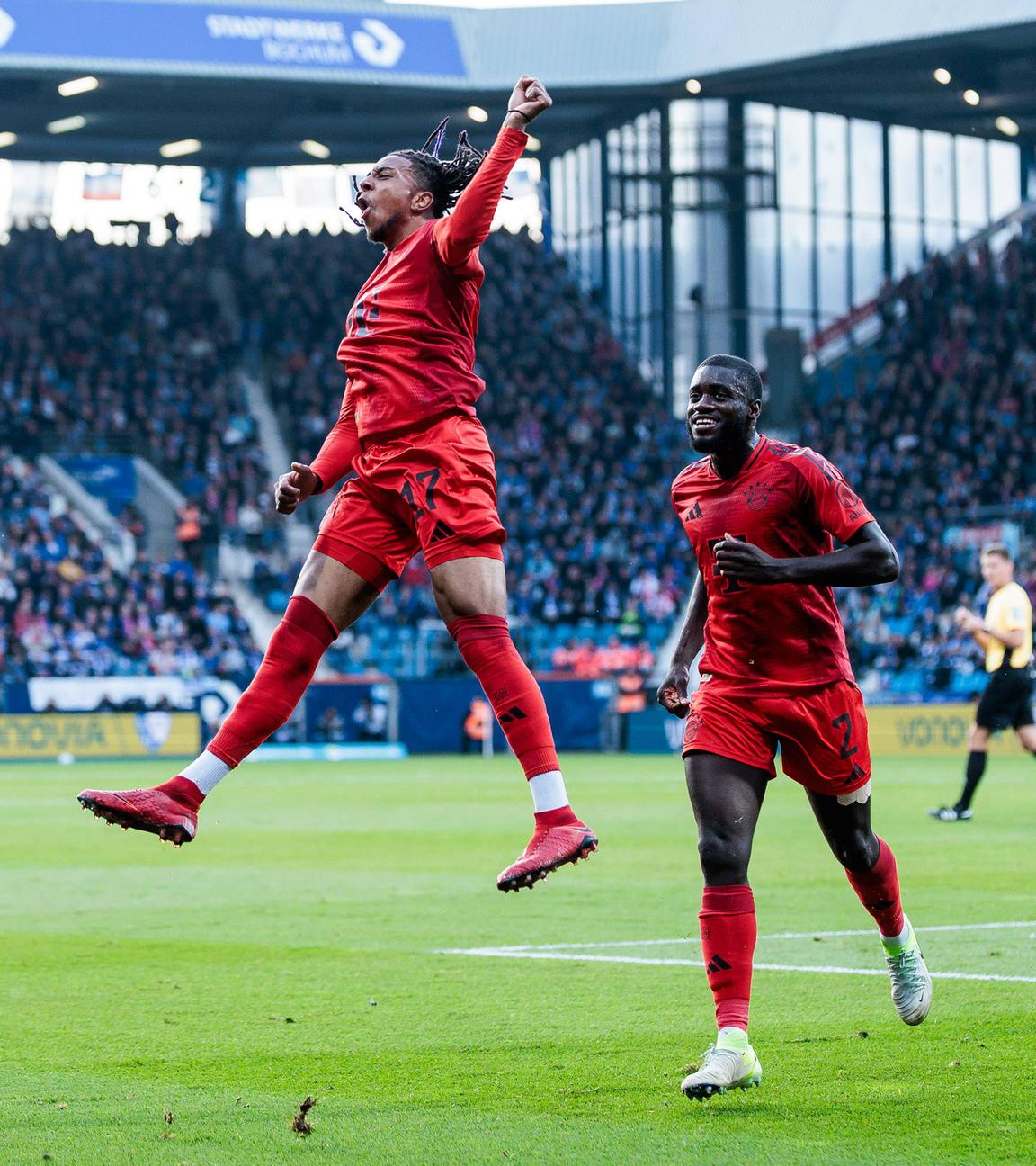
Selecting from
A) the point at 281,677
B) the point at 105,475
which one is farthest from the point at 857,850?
the point at 105,475

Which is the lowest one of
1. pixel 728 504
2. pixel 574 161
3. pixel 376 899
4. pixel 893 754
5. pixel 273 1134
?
pixel 893 754

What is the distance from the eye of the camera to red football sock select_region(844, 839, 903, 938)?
6.40 metres

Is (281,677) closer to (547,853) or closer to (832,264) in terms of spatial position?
(547,853)

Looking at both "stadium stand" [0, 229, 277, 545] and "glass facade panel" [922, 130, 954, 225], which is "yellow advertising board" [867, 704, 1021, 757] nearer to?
"stadium stand" [0, 229, 277, 545]

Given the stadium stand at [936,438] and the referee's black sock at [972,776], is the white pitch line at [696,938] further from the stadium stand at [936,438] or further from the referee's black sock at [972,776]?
the stadium stand at [936,438]

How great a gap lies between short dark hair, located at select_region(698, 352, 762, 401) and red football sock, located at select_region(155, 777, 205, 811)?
216cm

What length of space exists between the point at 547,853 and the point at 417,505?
1.25m

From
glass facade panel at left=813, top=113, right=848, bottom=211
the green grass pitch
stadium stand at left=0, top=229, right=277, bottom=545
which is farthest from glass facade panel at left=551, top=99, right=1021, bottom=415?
the green grass pitch

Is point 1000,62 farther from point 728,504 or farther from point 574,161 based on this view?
point 728,504

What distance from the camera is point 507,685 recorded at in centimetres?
633

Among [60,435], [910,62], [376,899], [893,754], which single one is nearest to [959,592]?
[893,754]

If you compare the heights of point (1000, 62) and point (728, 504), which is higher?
point (1000, 62)

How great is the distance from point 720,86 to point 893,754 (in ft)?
64.4

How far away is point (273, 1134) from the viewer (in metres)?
4.96
